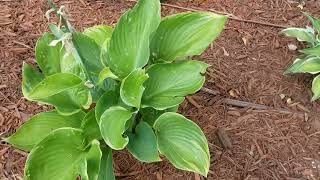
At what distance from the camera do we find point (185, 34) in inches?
85.4

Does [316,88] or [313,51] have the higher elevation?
[313,51]

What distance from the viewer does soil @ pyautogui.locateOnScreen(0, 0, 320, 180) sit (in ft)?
7.75

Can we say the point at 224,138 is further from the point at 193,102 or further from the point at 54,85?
the point at 54,85

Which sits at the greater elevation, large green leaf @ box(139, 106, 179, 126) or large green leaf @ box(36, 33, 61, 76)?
large green leaf @ box(36, 33, 61, 76)

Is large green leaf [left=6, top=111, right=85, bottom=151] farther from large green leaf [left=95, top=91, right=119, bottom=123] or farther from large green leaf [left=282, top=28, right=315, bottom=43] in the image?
large green leaf [left=282, top=28, right=315, bottom=43]

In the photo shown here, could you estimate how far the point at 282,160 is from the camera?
2.41 metres

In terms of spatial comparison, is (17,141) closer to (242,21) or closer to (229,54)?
(229,54)

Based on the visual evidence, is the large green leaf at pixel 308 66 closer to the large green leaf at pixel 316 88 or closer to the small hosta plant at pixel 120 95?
the large green leaf at pixel 316 88

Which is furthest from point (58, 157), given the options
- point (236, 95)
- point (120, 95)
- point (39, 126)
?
point (236, 95)

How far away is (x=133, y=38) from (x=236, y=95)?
814 mm

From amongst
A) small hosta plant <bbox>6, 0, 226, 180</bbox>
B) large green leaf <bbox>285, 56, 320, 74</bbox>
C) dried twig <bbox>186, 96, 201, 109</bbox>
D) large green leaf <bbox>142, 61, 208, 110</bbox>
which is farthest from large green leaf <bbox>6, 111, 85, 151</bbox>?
large green leaf <bbox>285, 56, 320, 74</bbox>

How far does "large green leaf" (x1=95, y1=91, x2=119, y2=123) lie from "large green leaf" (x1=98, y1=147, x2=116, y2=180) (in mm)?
216

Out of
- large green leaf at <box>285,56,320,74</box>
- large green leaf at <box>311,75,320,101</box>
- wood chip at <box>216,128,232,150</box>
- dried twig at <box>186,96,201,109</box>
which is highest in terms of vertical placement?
large green leaf at <box>285,56,320,74</box>

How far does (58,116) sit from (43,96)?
29 cm
